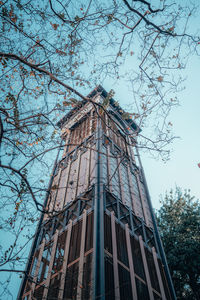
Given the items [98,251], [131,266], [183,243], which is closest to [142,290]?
[131,266]

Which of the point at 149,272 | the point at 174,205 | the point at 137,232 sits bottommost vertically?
the point at 149,272

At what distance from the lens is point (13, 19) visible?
678cm

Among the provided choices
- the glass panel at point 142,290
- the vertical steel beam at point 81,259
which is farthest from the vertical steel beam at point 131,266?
the vertical steel beam at point 81,259

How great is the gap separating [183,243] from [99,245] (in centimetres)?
926

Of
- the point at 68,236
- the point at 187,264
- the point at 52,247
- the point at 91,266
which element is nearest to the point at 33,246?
the point at 52,247

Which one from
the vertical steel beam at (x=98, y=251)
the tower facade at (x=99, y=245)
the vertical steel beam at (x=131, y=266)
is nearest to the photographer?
the vertical steel beam at (x=98, y=251)

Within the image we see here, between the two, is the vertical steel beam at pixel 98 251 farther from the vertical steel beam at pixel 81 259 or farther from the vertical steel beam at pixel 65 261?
the vertical steel beam at pixel 65 261

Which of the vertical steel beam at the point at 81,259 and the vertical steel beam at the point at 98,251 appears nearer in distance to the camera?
the vertical steel beam at the point at 98,251

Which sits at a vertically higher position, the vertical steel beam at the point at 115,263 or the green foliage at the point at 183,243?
the green foliage at the point at 183,243

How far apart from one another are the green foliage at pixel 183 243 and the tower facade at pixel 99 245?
99.2 inches

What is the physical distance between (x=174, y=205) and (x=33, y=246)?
12.1m

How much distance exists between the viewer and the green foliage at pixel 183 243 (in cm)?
1620

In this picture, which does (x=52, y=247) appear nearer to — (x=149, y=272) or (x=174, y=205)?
(x=149, y=272)

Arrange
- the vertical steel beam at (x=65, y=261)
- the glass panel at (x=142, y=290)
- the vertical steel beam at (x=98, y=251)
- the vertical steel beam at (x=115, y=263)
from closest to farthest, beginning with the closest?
1. the vertical steel beam at (x=98, y=251)
2. the vertical steel beam at (x=115, y=263)
3. the vertical steel beam at (x=65, y=261)
4. the glass panel at (x=142, y=290)
